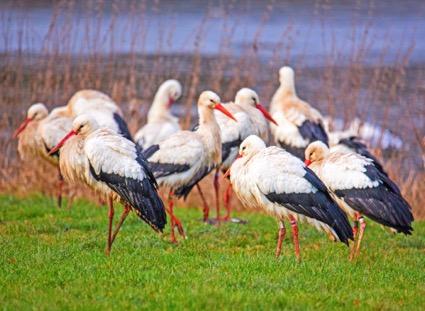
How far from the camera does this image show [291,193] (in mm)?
8617

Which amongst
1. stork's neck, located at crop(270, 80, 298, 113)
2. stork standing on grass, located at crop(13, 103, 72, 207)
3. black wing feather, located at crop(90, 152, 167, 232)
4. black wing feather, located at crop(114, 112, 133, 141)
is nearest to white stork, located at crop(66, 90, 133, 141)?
black wing feather, located at crop(114, 112, 133, 141)

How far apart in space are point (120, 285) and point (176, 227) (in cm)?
327

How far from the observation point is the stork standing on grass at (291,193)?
853cm

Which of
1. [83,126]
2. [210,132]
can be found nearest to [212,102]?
[210,132]

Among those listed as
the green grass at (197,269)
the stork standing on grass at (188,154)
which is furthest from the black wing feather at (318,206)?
the stork standing on grass at (188,154)

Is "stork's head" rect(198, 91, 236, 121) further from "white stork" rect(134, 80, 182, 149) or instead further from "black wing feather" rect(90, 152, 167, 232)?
"black wing feather" rect(90, 152, 167, 232)

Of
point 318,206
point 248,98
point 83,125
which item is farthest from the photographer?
point 248,98

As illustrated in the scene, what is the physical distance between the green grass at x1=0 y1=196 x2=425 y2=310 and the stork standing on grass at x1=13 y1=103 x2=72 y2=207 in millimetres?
A: 1436

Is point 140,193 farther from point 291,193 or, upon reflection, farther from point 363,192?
point 363,192

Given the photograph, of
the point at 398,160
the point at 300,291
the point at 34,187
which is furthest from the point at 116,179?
the point at 398,160

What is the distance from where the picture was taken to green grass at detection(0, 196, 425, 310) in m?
6.91

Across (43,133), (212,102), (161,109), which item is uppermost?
(212,102)

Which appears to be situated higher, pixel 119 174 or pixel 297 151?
pixel 119 174

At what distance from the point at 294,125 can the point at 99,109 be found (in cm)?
233
